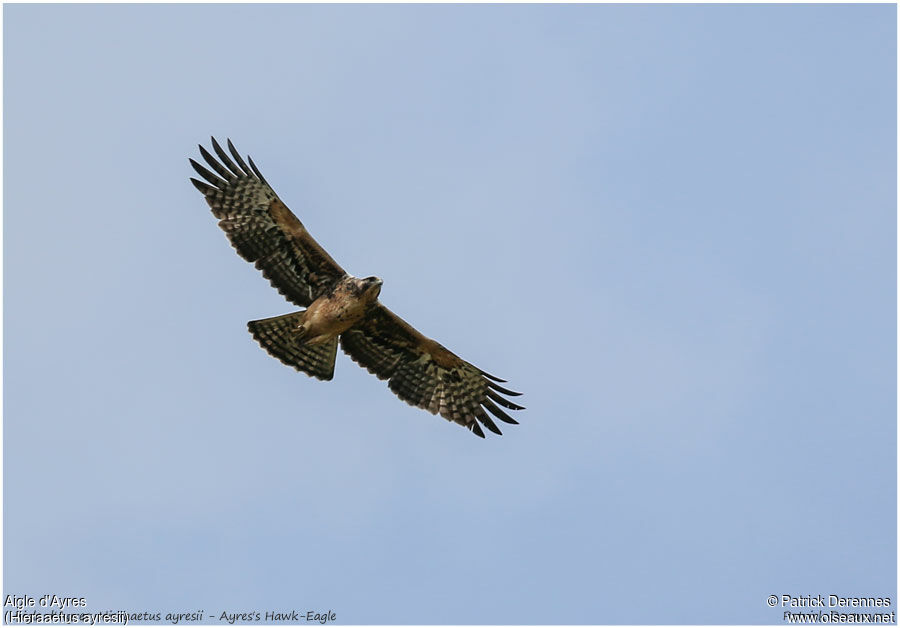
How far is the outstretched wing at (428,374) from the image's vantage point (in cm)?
1662

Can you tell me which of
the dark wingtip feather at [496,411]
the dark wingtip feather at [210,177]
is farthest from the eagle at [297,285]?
the dark wingtip feather at [496,411]

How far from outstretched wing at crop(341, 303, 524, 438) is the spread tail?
0.38m

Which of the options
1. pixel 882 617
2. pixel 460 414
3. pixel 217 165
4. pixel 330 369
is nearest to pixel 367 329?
pixel 330 369

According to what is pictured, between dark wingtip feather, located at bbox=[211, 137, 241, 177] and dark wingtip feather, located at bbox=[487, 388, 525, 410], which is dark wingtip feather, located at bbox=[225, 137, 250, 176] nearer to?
dark wingtip feather, located at bbox=[211, 137, 241, 177]

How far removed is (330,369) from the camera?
16547mm

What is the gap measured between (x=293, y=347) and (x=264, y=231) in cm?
164

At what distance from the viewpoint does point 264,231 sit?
15836 mm

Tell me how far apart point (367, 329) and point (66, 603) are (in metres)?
5.18

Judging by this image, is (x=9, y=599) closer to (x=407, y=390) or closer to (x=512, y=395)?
(x=407, y=390)

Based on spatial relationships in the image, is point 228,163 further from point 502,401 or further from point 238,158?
point 502,401

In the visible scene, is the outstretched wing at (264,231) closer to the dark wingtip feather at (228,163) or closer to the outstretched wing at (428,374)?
the dark wingtip feather at (228,163)

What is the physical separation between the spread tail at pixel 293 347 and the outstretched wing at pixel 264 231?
0.44 metres

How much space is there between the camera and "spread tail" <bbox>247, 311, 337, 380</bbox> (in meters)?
16.1

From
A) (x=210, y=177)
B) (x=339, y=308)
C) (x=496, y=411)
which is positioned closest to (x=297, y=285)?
(x=339, y=308)
